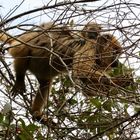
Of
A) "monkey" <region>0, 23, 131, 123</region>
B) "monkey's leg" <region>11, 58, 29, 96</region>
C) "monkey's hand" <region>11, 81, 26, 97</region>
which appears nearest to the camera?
"monkey" <region>0, 23, 131, 123</region>

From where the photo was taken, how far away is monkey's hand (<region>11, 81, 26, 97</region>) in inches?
168

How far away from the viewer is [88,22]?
3111mm

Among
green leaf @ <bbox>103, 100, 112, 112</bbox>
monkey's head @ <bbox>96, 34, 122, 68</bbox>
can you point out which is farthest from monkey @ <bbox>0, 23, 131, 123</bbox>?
green leaf @ <bbox>103, 100, 112, 112</bbox>

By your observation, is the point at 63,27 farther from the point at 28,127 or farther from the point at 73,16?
the point at 28,127

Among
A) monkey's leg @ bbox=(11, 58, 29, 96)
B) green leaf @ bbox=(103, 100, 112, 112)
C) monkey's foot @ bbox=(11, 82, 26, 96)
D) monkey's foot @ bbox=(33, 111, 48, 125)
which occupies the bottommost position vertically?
green leaf @ bbox=(103, 100, 112, 112)

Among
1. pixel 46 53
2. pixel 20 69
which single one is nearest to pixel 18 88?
pixel 20 69

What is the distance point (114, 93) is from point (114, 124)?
20 cm

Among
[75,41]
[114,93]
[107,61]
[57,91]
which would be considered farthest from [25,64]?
[114,93]

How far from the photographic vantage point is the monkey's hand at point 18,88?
4.27m

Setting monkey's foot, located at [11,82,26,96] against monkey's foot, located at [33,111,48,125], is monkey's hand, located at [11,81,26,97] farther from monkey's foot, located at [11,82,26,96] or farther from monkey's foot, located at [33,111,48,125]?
monkey's foot, located at [33,111,48,125]

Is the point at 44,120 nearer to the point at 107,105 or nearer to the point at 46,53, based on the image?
the point at 46,53

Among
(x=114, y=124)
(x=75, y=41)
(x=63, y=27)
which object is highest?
(x=75, y=41)

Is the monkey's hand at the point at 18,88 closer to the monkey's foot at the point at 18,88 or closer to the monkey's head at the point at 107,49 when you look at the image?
the monkey's foot at the point at 18,88

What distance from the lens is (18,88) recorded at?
4.48 metres
